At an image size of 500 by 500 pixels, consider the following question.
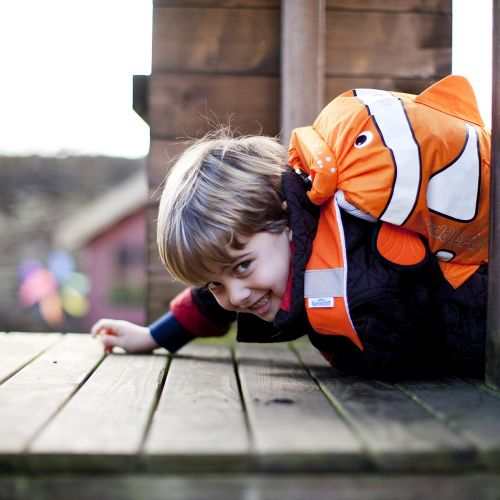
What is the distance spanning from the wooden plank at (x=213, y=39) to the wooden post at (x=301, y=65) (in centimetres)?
12

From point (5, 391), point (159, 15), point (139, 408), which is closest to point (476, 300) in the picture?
point (139, 408)

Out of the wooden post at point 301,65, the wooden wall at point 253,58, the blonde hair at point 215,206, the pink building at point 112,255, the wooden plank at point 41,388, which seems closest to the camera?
the wooden plank at point 41,388

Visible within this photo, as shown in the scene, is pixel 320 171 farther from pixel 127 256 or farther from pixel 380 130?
pixel 127 256

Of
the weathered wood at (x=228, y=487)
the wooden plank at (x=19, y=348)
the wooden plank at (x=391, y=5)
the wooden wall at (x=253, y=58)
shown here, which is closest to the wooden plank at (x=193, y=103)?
the wooden wall at (x=253, y=58)

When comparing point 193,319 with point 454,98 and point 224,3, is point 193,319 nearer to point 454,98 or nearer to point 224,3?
point 454,98

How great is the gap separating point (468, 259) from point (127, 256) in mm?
13996

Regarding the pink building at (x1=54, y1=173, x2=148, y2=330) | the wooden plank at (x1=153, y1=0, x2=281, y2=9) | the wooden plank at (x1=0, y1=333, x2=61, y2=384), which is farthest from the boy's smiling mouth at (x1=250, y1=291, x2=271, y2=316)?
the pink building at (x1=54, y1=173, x2=148, y2=330)

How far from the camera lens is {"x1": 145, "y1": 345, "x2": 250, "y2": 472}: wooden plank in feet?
3.75

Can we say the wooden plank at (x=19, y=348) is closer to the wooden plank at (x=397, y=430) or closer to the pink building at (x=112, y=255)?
the wooden plank at (x=397, y=430)

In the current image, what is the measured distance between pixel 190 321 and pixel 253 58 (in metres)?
0.95

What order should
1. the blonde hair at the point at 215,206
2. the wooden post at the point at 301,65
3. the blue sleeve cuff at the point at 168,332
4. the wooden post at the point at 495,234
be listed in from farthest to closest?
the wooden post at the point at 301,65 < the blue sleeve cuff at the point at 168,332 < the blonde hair at the point at 215,206 < the wooden post at the point at 495,234

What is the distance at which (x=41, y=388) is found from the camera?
1.62m

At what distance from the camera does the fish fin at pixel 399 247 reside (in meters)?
1.65

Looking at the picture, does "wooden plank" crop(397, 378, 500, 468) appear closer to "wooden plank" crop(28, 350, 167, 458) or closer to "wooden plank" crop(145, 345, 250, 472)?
"wooden plank" crop(145, 345, 250, 472)
